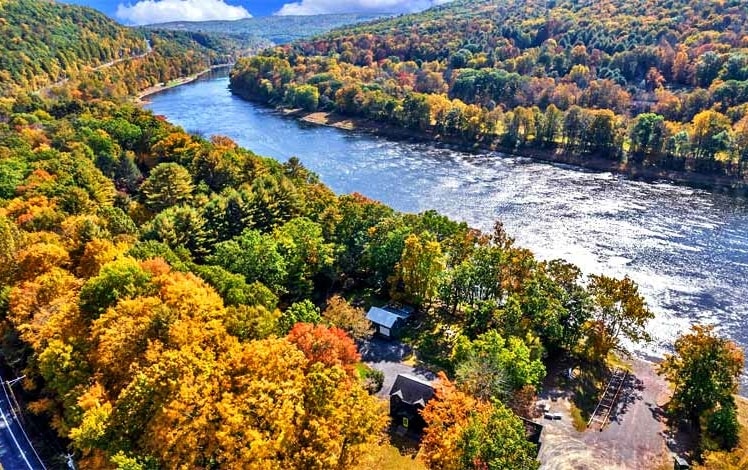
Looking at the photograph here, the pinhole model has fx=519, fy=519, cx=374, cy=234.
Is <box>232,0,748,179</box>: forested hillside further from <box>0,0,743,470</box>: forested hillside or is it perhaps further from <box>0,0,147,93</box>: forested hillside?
<box>0,0,743,470</box>: forested hillside

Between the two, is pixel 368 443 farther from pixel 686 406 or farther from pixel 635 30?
pixel 635 30

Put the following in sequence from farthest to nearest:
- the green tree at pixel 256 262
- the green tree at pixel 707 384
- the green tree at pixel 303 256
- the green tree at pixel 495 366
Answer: the green tree at pixel 303 256 < the green tree at pixel 256 262 < the green tree at pixel 495 366 < the green tree at pixel 707 384

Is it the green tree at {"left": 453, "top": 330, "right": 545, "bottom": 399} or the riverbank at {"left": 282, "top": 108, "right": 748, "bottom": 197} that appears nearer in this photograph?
the green tree at {"left": 453, "top": 330, "right": 545, "bottom": 399}

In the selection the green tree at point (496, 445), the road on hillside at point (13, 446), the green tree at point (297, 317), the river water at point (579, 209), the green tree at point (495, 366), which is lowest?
the river water at point (579, 209)

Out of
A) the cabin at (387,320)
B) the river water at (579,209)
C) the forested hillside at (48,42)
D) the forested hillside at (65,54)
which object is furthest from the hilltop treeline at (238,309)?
the forested hillside at (48,42)

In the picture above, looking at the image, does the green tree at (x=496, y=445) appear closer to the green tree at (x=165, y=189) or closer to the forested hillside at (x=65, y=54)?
the green tree at (x=165, y=189)

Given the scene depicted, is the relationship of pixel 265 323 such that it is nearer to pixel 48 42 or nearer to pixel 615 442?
pixel 615 442

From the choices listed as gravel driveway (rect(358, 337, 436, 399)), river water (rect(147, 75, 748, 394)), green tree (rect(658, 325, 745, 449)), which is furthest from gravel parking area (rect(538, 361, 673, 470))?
river water (rect(147, 75, 748, 394))
